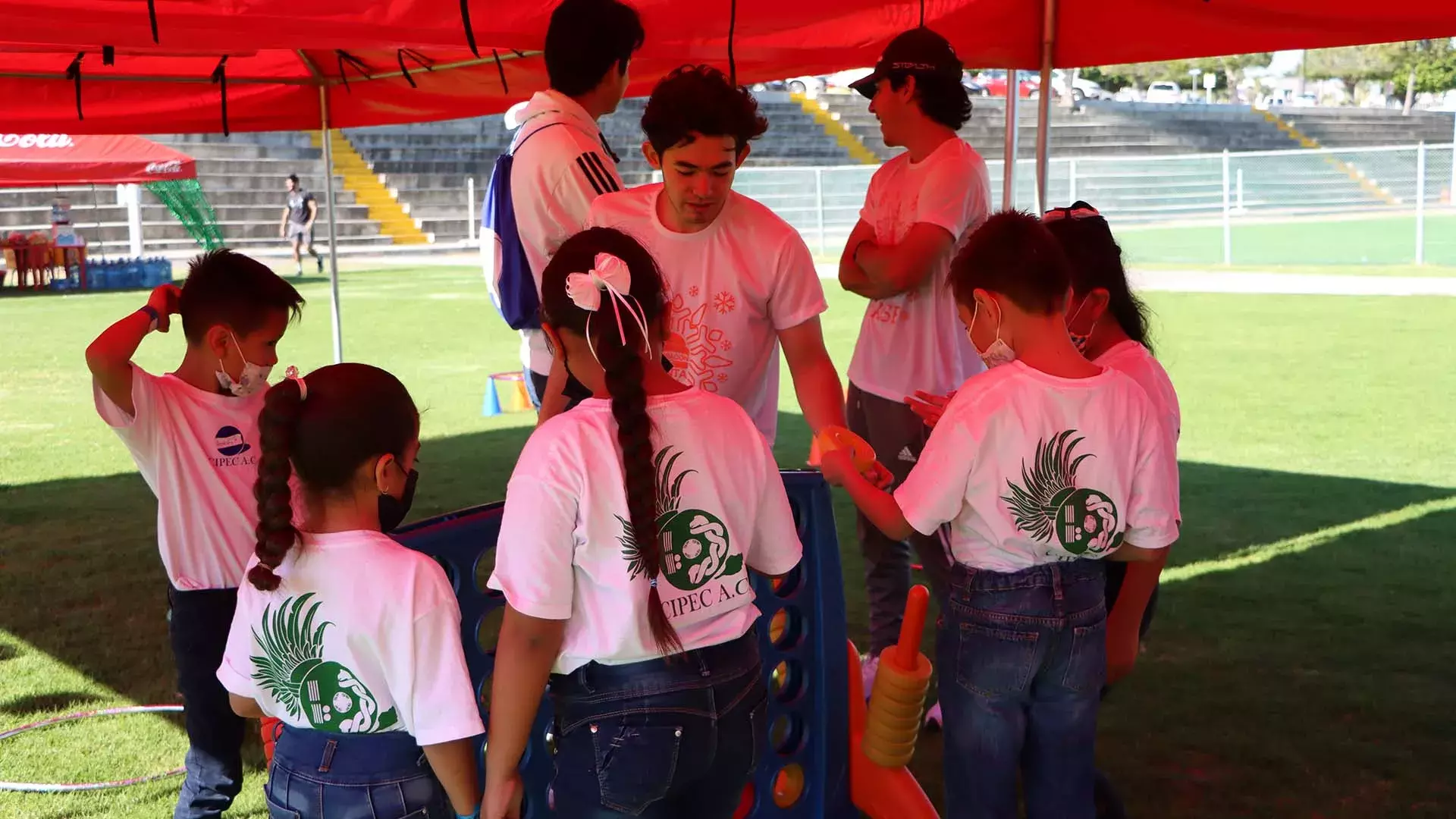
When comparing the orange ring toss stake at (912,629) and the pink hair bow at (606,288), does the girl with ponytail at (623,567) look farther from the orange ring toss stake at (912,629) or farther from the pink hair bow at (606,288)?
the orange ring toss stake at (912,629)

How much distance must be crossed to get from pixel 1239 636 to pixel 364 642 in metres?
3.73

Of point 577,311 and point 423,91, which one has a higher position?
point 423,91

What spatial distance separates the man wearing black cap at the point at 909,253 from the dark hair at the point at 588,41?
76 centimetres

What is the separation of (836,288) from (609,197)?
1720cm

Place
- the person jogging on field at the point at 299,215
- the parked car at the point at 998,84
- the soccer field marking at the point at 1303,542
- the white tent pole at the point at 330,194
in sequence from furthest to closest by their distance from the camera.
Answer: the parked car at the point at 998,84
the person jogging on field at the point at 299,215
the white tent pole at the point at 330,194
the soccer field marking at the point at 1303,542

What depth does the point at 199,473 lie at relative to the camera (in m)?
2.88

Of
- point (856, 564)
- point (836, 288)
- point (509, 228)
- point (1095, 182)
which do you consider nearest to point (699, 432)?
point (509, 228)

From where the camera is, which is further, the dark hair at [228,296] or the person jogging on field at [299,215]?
the person jogging on field at [299,215]

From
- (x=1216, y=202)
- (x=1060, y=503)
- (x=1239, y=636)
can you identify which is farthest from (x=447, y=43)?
(x=1216, y=202)

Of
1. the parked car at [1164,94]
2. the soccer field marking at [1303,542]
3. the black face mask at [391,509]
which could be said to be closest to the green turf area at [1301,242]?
the soccer field marking at [1303,542]

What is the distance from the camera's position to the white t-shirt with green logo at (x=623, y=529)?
6.61ft

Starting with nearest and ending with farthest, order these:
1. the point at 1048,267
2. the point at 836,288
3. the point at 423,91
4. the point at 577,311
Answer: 1. the point at 577,311
2. the point at 1048,267
3. the point at 423,91
4. the point at 836,288

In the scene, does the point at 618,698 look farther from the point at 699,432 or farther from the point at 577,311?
the point at 577,311

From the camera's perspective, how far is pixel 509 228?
354 cm
